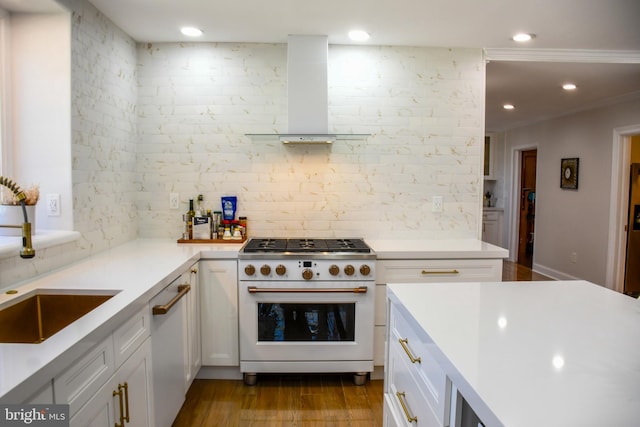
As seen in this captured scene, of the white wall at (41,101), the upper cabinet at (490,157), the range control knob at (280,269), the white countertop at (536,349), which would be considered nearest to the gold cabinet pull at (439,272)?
the range control knob at (280,269)

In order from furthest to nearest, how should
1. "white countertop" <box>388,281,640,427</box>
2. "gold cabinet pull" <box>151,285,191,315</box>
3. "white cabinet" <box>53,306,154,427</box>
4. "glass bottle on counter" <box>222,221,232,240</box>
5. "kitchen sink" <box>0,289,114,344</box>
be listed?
"glass bottle on counter" <box>222,221,232,240</box> → "gold cabinet pull" <box>151,285,191,315</box> → "kitchen sink" <box>0,289,114,344</box> → "white cabinet" <box>53,306,154,427</box> → "white countertop" <box>388,281,640,427</box>

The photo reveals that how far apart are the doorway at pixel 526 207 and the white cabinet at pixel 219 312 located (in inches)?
222

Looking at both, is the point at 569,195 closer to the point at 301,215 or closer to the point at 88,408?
the point at 301,215

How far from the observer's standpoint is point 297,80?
9.51 feet

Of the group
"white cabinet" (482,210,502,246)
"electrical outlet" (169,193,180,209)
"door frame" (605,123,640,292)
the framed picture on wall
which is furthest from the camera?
"white cabinet" (482,210,502,246)

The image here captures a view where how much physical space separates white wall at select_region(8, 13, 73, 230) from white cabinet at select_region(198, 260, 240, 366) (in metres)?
0.95

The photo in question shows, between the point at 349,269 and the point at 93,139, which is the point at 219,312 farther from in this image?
the point at 93,139

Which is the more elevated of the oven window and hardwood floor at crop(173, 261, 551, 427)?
the oven window

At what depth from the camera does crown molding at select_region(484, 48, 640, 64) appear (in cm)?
312

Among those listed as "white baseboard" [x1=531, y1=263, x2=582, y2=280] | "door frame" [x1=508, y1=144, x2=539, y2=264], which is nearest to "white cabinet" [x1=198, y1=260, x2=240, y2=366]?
"white baseboard" [x1=531, y1=263, x2=582, y2=280]

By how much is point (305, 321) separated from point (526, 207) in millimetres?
5877

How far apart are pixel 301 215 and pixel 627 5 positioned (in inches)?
94.6

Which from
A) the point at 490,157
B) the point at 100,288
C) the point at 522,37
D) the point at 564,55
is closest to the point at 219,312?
the point at 100,288

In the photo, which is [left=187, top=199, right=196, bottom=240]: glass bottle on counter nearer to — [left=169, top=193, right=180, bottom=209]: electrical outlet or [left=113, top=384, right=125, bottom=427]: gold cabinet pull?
[left=169, top=193, right=180, bottom=209]: electrical outlet
